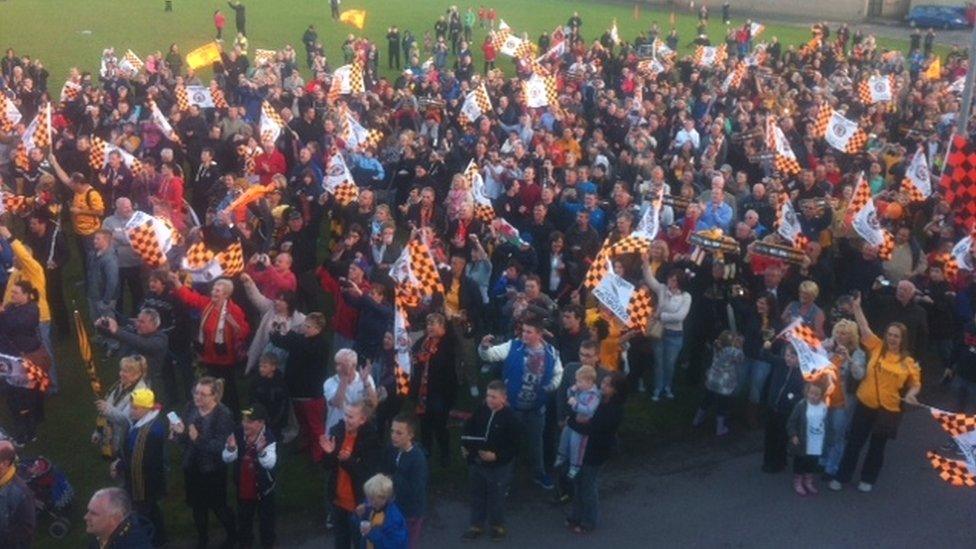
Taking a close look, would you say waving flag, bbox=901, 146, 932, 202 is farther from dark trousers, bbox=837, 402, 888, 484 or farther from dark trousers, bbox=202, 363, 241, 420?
dark trousers, bbox=202, 363, 241, 420

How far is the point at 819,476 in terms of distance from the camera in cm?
948

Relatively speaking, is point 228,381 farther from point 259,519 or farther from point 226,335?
point 259,519

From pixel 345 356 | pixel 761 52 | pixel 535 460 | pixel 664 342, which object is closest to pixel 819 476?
pixel 664 342

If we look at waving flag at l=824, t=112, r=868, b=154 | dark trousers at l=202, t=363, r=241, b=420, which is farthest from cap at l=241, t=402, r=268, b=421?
waving flag at l=824, t=112, r=868, b=154

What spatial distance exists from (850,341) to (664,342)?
2.09 meters

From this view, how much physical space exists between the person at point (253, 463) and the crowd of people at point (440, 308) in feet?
0.08

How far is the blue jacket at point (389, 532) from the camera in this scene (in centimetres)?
639

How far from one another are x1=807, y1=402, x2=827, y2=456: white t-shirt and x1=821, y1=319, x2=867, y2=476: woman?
198 mm

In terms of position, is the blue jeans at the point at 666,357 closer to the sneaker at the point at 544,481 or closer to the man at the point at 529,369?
the man at the point at 529,369

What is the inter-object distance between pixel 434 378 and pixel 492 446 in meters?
1.49

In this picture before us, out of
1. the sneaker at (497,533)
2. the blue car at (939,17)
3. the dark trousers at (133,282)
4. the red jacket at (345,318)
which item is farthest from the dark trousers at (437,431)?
the blue car at (939,17)

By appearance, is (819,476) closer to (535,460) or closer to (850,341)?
(850,341)

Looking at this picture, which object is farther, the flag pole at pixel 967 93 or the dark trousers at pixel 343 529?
the flag pole at pixel 967 93

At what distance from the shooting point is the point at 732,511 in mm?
8883
